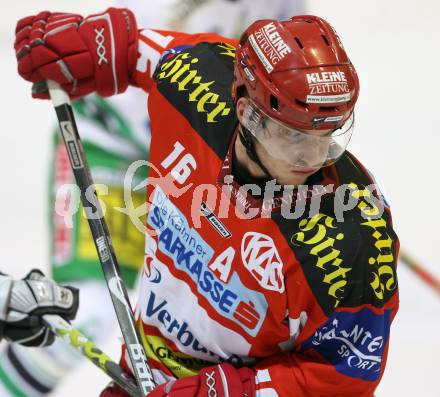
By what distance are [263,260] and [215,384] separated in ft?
0.71

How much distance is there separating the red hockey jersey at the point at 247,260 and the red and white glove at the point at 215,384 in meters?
0.02

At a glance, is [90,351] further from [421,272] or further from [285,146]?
[421,272]

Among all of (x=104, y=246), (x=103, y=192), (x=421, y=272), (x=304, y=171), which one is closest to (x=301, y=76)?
(x=304, y=171)

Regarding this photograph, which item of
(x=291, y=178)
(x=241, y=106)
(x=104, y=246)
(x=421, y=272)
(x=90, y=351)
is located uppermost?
Answer: (x=241, y=106)

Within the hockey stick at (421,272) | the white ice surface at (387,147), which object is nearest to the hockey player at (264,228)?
the white ice surface at (387,147)

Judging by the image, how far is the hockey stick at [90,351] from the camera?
1.89 meters

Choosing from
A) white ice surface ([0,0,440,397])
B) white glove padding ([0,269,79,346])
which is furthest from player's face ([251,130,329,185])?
white ice surface ([0,0,440,397])

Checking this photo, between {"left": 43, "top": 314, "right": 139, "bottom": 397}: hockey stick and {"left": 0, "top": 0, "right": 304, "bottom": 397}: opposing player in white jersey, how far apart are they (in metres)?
0.38

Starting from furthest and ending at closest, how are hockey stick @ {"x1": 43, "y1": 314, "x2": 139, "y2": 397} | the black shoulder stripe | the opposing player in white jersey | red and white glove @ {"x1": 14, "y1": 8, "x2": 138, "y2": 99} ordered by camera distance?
the opposing player in white jersey < red and white glove @ {"x1": 14, "y1": 8, "x2": 138, "y2": 99} < hockey stick @ {"x1": 43, "y1": 314, "x2": 139, "y2": 397} < the black shoulder stripe

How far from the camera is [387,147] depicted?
347 cm

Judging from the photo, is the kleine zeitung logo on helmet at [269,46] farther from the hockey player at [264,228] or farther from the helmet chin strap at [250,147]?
the helmet chin strap at [250,147]

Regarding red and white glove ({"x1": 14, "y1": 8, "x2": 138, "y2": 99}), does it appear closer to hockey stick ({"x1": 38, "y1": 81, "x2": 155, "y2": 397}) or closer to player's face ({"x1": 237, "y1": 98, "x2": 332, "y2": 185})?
hockey stick ({"x1": 38, "y1": 81, "x2": 155, "y2": 397})

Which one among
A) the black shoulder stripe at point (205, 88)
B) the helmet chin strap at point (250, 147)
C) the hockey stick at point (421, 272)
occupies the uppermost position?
the black shoulder stripe at point (205, 88)

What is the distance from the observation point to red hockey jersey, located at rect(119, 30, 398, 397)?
158cm
